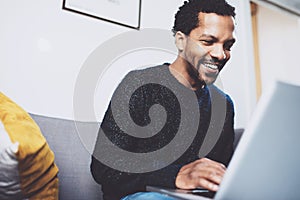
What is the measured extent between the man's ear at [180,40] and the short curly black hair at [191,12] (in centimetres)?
2

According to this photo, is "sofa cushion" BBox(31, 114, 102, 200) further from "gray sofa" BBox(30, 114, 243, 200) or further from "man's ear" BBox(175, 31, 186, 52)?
"man's ear" BBox(175, 31, 186, 52)

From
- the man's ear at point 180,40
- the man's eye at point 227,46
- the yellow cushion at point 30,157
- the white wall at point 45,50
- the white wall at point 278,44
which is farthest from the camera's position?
the white wall at point 278,44

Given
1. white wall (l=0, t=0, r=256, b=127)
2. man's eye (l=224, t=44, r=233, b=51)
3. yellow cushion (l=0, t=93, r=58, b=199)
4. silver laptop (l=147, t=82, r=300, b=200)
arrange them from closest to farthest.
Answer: silver laptop (l=147, t=82, r=300, b=200), yellow cushion (l=0, t=93, r=58, b=199), white wall (l=0, t=0, r=256, b=127), man's eye (l=224, t=44, r=233, b=51)

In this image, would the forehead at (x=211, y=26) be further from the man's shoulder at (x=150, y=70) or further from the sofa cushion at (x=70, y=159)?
the sofa cushion at (x=70, y=159)

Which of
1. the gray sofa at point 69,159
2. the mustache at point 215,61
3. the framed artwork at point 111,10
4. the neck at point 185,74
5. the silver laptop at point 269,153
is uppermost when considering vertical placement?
the framed artwork at point 111,10

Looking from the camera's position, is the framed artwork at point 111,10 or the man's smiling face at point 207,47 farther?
the man's smiling face at point 207,47

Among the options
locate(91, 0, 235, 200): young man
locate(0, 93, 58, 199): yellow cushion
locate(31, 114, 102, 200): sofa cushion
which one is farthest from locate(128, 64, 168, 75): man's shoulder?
locate(0, 93, 58, 199): yellow cushion

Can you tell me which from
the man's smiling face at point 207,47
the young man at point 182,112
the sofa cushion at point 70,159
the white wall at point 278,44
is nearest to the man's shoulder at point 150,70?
the young man at point 182,112

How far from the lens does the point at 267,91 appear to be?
528 mm

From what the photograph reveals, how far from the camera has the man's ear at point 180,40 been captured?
165cm

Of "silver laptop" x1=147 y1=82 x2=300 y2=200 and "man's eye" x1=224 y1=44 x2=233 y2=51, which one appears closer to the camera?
"silver laptop" x1=147 y1=82 x2=300 y2=200

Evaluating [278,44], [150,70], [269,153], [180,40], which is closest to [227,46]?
[180,40]

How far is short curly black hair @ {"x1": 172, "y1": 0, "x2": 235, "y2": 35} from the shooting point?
5.57 ft

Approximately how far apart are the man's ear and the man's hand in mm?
890
